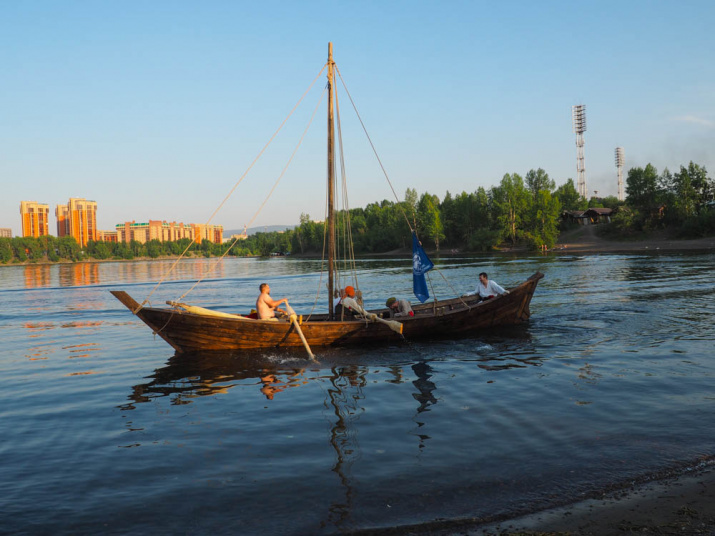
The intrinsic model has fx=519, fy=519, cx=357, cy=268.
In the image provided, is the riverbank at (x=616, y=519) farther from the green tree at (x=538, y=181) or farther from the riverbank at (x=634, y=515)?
the green tree at (x=538, y=181)

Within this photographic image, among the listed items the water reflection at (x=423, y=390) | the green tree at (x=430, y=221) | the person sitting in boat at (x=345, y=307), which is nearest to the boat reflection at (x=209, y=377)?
the water reflection at (x=423, y=390)

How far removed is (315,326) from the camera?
1542cm

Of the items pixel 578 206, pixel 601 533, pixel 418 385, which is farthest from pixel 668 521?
pixel 578 206

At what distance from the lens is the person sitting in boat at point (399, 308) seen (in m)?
17.7

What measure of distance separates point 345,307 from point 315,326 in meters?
1.94

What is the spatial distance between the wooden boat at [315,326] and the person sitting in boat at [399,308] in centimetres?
34

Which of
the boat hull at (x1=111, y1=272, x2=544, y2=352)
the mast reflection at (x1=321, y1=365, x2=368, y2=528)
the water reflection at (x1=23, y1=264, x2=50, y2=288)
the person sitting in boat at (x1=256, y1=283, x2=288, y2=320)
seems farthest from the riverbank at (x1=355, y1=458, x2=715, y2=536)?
the water reflection at (x1=23, y1=264, x2=50, y2=288)

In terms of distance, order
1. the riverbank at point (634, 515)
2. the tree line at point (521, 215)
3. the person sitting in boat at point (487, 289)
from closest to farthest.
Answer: the riverbank at point (634, 515)
the person sitting in boat at point (487, 289)
the tree line at point (521, 215)

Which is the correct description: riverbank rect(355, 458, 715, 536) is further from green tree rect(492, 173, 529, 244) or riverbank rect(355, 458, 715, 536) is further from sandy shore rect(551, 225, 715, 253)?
green tree rect(492, 173, 529, 244)

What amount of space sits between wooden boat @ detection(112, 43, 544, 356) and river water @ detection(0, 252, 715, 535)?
1.61 ft

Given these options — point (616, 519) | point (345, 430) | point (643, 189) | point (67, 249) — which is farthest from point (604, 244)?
point (67, 249)

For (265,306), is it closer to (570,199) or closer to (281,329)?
(281,329)

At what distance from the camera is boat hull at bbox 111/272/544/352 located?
14.7m

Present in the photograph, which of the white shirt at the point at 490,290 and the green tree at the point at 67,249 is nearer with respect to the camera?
the white shirt at the point at 490,290
